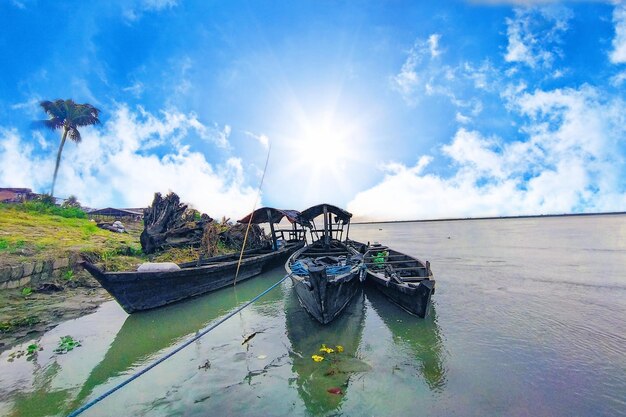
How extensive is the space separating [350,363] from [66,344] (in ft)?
22.9

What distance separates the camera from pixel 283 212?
57.6 ft

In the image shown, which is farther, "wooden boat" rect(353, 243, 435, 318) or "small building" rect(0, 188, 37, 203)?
"small building" rect(0, 188, 37, 203)

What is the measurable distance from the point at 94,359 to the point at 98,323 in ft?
8.33

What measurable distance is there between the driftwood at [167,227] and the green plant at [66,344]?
367 inches

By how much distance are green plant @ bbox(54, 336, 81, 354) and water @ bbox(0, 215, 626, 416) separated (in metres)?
0.21

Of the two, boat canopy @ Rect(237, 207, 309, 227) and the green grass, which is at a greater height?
boat canopy @ Rect(237, 207, 309, 227)

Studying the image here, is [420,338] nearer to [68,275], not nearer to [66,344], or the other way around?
[66,344]

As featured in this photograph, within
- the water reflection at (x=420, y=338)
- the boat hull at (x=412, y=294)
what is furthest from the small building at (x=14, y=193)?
the water reflection at (x=420, y=338)

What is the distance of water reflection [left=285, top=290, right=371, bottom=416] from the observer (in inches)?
179

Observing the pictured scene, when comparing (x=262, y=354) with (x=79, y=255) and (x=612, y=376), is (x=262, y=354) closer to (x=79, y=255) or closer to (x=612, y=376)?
(x=612, y=376)

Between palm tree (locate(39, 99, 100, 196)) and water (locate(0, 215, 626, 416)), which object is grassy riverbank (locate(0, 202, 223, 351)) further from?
palm tree (locate(39, 99, 100, 196))

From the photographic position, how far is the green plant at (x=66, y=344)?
20.8 ft

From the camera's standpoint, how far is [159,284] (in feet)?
29.7

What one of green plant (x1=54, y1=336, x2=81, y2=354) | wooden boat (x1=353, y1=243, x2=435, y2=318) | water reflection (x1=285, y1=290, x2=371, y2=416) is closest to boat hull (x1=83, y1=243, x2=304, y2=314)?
green plant (x1=54, y1=336, x2=81, y2=354)
